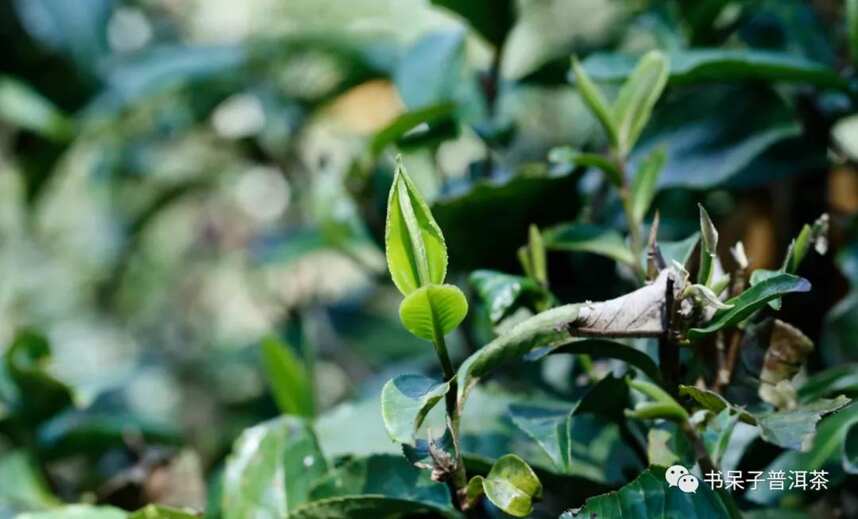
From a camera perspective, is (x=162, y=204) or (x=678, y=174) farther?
(x=162, y=204)

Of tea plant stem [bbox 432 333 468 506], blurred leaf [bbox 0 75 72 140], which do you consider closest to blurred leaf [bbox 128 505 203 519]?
tea plant stem [bbox 432 333 468 506]

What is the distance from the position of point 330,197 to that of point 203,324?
85cm

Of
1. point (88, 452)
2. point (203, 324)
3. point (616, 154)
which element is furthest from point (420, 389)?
point (203, 324)

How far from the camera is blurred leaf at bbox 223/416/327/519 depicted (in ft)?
1.77

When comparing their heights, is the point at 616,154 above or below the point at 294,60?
above

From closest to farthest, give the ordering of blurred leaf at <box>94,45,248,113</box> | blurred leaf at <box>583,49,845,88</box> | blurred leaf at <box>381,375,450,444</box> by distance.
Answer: blurred leaf at <box>381,375,450,444</box>, blurred leaf at <box>583,49,845,88</box>, blurred leaf at <box>94,45,248,113</box>

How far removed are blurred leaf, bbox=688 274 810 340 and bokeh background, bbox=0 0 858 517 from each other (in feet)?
0.65

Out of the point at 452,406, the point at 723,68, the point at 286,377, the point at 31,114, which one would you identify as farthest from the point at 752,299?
the point at 31,114

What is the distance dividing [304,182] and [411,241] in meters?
0.82

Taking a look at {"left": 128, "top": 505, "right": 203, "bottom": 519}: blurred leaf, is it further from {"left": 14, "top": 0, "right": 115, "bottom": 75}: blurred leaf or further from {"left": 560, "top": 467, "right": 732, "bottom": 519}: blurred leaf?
{"left": 14, "top": 0, "right": 115, "bottom": 75}: blurred leaf

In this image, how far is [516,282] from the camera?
0.51 meters

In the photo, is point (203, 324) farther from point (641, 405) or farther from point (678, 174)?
point (641, 405)

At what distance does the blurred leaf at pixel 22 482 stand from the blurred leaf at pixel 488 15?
429 mm

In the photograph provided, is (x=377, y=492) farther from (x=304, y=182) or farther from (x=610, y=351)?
(x=304, y=182)
